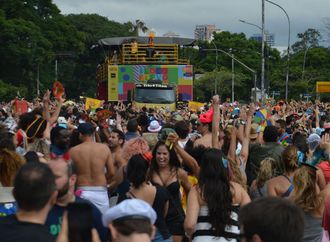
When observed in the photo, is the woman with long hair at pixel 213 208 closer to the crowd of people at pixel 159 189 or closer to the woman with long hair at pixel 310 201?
the crowd of people at pixel 159 189

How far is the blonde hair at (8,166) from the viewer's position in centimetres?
653

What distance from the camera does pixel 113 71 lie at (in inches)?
1438

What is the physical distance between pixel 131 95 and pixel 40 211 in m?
29.8

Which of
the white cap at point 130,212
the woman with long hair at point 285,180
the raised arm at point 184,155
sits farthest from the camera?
the raised arm at point 184,155

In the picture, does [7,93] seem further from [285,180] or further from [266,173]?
[285,180]

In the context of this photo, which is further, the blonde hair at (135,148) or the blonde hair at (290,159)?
the blonde hair at (135,148)

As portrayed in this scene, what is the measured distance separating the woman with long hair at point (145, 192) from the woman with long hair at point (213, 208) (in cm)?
45

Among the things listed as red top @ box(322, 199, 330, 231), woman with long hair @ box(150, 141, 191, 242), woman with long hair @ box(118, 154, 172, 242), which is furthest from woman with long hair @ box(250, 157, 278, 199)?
red top @ box(322, 199, 330, 231)

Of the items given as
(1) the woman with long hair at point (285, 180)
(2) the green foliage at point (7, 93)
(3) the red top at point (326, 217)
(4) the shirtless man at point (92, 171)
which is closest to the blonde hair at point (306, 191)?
(3) the red top at point (326, 217)

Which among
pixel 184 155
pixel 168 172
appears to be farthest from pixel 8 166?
pixel 184 155

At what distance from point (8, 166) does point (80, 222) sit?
8.03 ft

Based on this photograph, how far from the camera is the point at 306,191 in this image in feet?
21.5

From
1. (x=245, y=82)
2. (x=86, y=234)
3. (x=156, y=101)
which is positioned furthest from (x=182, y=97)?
(x=245, y=82)

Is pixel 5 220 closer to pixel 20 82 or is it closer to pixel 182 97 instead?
pixel 182 97
